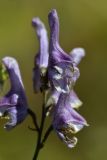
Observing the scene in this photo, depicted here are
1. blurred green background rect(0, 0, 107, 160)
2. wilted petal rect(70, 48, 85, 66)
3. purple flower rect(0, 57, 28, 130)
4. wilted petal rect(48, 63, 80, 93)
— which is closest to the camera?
wilted petal rect(48, 63, 80, 93)

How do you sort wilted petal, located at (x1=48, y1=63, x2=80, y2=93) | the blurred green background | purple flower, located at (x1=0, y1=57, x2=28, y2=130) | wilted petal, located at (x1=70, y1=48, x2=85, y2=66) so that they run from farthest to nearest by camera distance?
1. the blurred green background
2. wilted petal, located at (x1=70, y1=48, x2=85, y2=66)
3. purple flower, located at (x1=0, y1=57, x2=28, y2=130)
4. wilted petal, located at (x1=48, y1=63, x2=80, y2=93)

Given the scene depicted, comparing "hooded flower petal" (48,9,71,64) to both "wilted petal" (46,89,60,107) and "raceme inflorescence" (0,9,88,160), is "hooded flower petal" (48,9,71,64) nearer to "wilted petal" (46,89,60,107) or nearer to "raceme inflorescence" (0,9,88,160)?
"raceme inflorescence" (0,9,88,160)

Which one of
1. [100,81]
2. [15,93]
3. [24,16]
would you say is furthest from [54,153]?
[15,93]

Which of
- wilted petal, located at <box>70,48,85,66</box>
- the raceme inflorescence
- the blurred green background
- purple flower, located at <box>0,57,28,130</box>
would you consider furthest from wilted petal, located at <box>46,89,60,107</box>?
the blurred green background

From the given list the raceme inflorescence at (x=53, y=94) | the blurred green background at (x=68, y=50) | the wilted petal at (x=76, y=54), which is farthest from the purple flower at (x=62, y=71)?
the blurred green background at (x=68, y=50)

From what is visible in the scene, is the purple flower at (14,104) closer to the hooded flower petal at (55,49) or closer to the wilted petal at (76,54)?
the hooded flower petal at (55,49)

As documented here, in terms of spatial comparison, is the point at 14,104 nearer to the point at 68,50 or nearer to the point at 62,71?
the point at 62,71

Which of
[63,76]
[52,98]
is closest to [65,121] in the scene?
[52,98]
